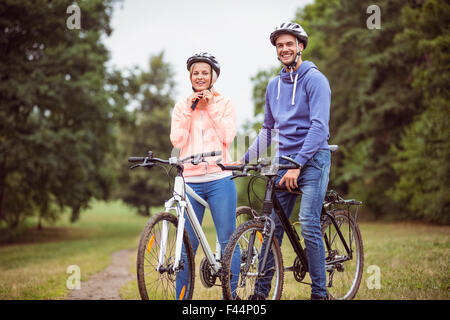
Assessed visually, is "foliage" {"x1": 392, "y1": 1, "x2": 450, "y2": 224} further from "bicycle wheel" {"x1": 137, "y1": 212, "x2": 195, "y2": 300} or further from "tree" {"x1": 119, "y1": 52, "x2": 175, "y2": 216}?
"tree" {"x1": 119, "y1": 52, "x2": 175, "y2": 216}

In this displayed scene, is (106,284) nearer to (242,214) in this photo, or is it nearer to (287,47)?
(242,214)

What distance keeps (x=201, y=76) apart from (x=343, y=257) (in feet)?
7.65

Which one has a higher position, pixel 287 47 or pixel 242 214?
pixel 287 47

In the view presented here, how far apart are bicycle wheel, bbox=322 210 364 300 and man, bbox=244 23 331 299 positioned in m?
0.68

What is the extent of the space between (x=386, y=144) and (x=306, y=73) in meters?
16.6

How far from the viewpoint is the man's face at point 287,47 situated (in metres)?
3.86

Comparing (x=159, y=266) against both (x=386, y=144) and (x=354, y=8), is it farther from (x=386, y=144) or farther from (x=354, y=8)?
(x=354, y=8)

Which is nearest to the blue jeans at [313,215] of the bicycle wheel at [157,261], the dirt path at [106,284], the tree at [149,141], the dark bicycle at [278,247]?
the dark bicycle at [278,247]

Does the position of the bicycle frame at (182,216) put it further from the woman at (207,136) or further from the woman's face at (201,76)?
the woman's face at (201,76)

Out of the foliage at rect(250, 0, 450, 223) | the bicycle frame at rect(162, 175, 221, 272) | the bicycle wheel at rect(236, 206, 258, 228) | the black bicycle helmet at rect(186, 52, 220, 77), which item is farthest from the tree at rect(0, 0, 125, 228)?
the bicycle frame at rect(162, 175, 221, 272)

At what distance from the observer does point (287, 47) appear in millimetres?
3865

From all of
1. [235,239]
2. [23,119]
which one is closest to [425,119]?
[235,239]

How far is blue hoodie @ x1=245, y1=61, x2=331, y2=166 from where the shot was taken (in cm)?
363

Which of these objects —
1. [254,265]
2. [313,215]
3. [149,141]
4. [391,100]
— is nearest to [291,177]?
[313,215]
